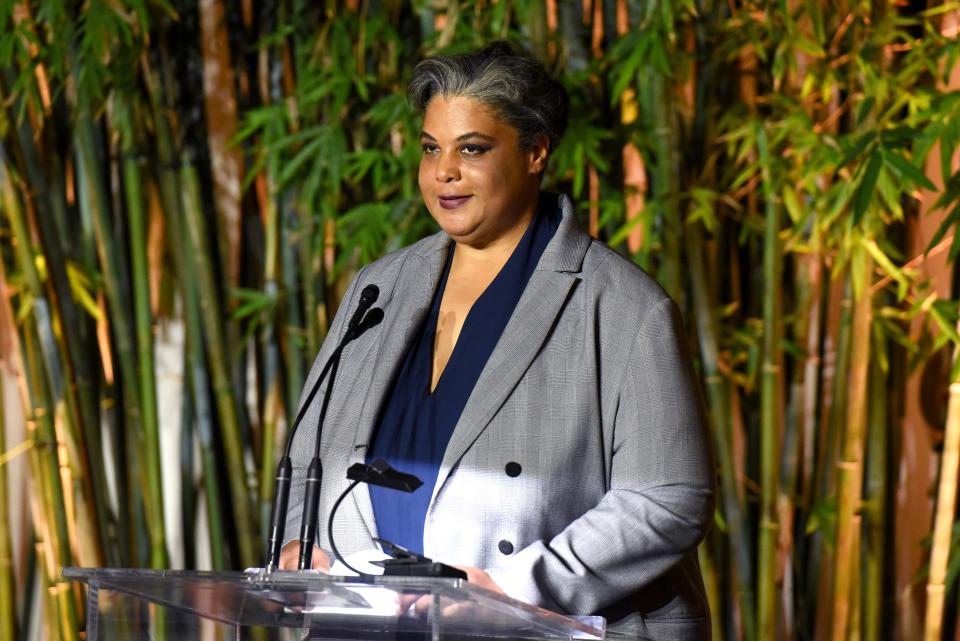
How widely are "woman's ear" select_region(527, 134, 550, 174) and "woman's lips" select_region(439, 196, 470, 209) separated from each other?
0.39ft

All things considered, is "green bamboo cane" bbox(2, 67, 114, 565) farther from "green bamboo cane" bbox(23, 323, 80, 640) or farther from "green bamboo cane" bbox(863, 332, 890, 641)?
"green bamboo cane" bbox(863, 332, 890, 641)

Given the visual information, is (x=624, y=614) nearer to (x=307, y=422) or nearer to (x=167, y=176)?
(x=307, y=422)

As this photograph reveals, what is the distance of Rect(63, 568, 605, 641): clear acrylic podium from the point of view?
4.33ft

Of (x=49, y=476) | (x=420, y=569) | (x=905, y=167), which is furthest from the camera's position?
(x=49, y=476)

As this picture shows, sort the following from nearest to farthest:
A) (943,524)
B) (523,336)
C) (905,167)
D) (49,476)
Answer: (523,336) < (905,167) < (943,524) < (49,476)

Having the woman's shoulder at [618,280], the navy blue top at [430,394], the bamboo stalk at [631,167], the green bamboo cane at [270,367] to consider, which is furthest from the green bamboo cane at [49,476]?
the woman's shoulder at [618,280]

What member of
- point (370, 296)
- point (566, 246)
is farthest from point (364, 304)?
point (566, 246)

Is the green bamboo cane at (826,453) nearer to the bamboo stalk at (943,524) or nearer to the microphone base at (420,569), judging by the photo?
the bamboo stalk at (943,524)

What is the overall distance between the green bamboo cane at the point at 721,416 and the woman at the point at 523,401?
1247 millimetres

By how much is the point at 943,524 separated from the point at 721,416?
0.57m

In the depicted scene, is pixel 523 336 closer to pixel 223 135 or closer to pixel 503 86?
pixel 503 86

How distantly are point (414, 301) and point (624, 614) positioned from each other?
0.57m

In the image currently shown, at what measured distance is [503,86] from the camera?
1876mm

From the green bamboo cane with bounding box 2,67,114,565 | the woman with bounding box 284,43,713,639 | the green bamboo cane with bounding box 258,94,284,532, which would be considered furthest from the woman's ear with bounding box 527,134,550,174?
the green bamboo cane with bounding box 2,67,114,565
